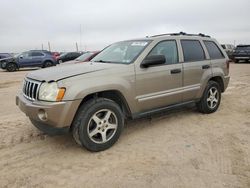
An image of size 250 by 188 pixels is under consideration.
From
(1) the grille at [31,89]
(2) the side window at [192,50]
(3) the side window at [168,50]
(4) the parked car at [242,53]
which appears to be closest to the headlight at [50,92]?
(1) the grille at [31,89]

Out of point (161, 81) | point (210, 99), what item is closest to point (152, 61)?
point (161, 81)

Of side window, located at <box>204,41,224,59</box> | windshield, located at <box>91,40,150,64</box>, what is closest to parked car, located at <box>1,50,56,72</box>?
windshield, located at <box>91,40,150,64</box>

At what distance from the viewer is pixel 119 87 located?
13.4 feet

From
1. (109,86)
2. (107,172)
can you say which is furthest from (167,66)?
(107,172)

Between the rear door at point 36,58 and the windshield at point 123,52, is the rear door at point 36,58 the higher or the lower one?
the lower one

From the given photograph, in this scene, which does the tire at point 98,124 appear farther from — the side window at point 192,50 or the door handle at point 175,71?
the side window at point 192,50

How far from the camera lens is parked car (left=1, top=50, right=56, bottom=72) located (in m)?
20.4

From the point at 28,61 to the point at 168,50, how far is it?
59.2ft

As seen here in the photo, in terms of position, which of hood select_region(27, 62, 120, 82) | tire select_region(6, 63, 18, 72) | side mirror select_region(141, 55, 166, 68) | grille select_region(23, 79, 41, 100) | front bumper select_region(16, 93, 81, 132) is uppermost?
side mirror select_region(141, 55, 166, 68)

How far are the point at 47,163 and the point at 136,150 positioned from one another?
1.31 m

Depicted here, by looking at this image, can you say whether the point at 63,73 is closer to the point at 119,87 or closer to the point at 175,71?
the point at 119,87

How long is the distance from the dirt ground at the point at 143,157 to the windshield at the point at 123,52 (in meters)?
1.34

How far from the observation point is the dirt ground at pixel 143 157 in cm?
313

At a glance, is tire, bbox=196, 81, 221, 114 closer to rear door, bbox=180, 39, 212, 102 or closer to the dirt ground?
rear door, bbox=180, 39, 212, 102
